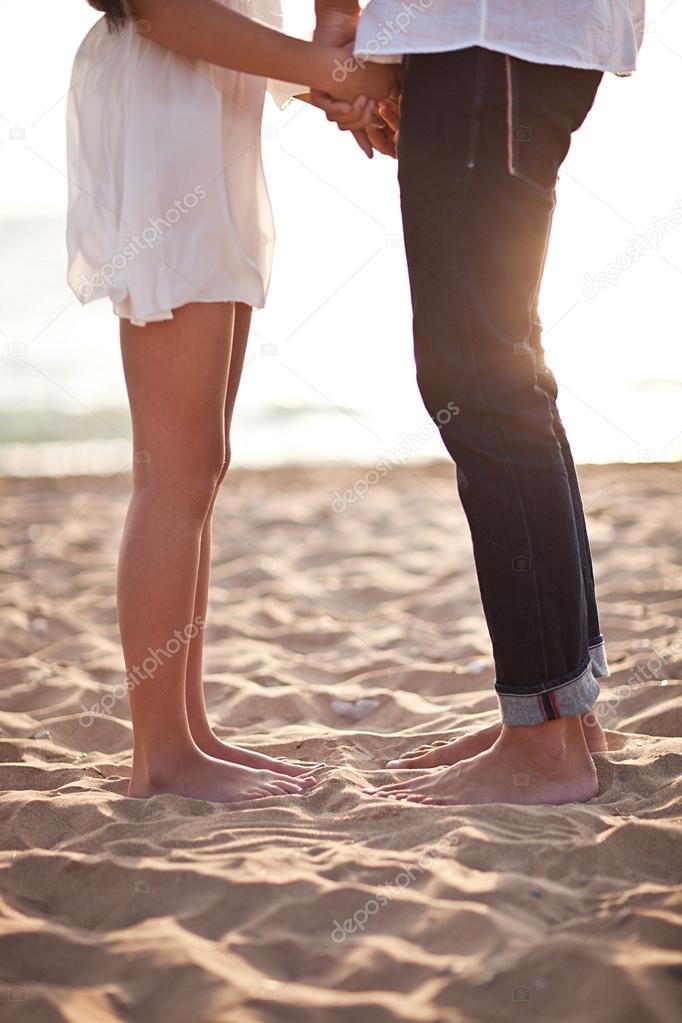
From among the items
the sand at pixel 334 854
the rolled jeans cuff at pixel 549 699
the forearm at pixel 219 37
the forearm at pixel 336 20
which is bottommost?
the sand at pixel 334 854

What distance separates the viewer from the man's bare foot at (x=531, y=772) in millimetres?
1883

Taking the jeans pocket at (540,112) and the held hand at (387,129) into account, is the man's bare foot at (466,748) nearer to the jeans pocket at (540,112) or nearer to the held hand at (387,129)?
the jeans pocket at (540,112)

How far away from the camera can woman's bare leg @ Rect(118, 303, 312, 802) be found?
6.32ft

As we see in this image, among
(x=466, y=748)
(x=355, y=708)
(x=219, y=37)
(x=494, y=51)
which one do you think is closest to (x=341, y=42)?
(x=219, y=37)

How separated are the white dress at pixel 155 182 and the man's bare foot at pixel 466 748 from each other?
98 centimetres

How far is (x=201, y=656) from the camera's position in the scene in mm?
2133

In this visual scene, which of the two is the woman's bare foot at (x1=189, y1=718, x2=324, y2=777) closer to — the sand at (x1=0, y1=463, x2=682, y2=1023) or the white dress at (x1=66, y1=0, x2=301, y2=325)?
the sand at (x1=0, y1=463, x2=682, y2=1023)

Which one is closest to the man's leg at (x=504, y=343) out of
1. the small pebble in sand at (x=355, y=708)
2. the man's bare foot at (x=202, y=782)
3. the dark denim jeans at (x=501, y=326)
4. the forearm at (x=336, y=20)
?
the dark denim jeans at (x=501, y=326)

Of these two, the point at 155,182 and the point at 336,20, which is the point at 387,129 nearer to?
the point at 336,20

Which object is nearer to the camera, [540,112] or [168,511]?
[540,112]

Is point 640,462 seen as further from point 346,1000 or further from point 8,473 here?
point 346,1000

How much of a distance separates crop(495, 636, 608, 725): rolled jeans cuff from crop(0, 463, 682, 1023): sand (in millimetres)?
161

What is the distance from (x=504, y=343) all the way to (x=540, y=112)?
1.30 feet

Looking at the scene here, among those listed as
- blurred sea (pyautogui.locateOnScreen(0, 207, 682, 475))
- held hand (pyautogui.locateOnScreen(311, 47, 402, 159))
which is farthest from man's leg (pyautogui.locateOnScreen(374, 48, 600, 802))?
blurred sea (pyautogui.locateOnScreen(0, 207, 682, 475))
